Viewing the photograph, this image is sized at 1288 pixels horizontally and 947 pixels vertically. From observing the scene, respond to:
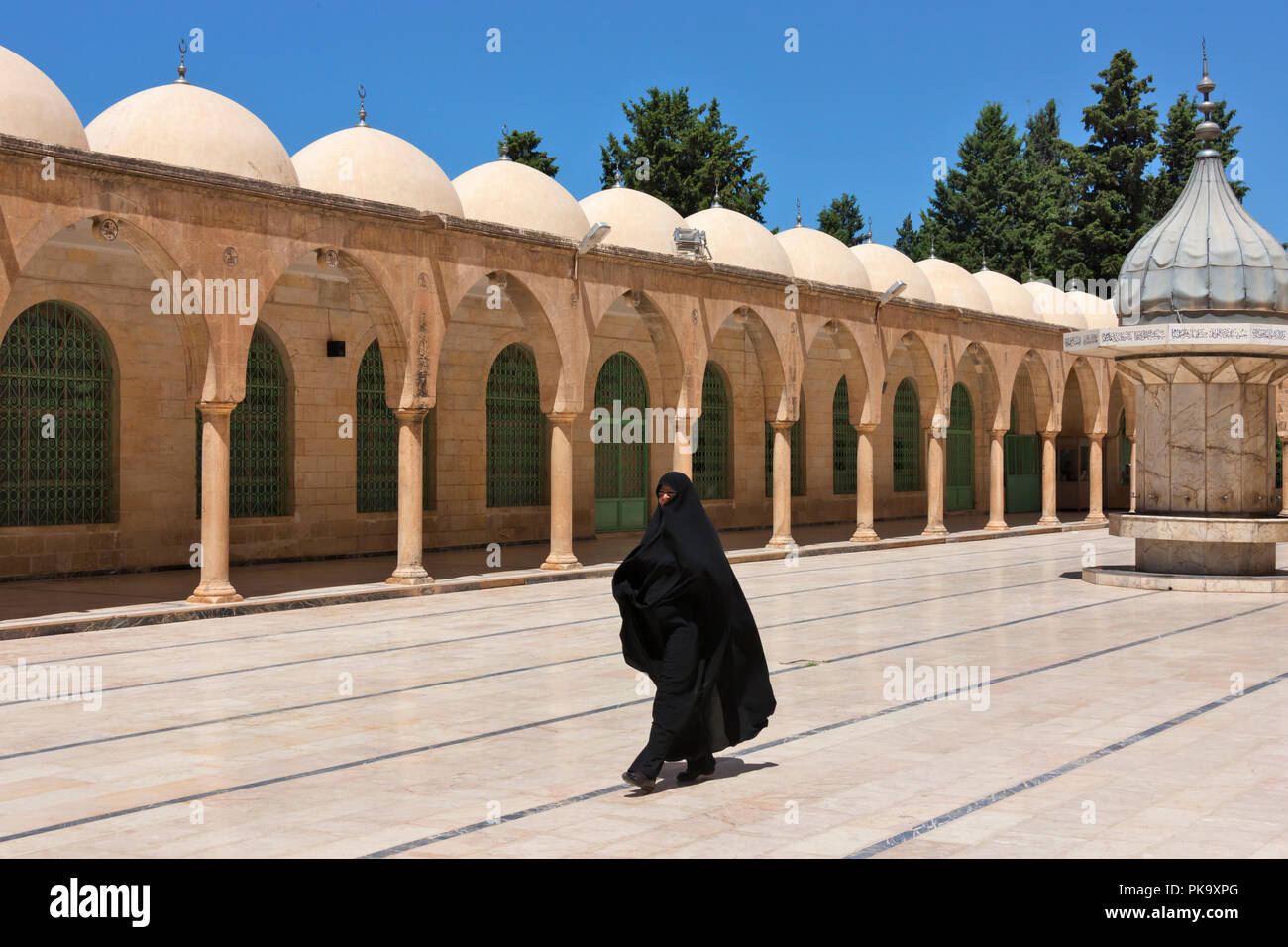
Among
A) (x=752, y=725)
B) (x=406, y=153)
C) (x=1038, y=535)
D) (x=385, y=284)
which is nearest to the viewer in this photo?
(x=752, y=725)

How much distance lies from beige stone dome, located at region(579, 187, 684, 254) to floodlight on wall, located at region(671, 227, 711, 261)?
0.45 ft

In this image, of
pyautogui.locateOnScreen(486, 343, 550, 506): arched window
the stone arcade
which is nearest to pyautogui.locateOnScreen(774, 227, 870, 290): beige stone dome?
the stone arcade

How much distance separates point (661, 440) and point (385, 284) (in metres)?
7.14

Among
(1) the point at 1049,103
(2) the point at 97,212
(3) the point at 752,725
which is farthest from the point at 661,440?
(1) the point at 1049,103

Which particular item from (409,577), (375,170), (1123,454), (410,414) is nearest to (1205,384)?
(410,414)

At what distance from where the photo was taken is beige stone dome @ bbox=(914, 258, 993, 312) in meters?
23.9

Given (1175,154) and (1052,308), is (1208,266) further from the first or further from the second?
(1175,154)

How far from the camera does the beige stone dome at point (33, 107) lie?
35.3 ft

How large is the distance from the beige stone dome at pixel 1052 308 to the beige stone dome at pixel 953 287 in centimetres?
206

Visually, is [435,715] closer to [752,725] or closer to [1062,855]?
[752,725]

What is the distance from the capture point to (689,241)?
17266 millimetres

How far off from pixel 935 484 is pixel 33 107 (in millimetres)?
15220

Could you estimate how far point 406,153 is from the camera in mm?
14320

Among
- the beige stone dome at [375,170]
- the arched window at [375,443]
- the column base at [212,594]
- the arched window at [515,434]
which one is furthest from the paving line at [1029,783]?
the arched window at [515,434]
